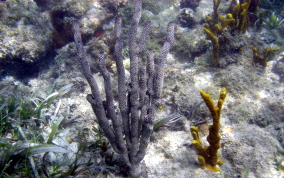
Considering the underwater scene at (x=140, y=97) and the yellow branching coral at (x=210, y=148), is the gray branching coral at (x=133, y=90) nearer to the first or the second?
the underwater scene at (x=140, y=97)

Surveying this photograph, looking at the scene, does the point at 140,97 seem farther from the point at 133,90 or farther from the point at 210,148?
the point at 210,148

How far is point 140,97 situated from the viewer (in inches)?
84.8

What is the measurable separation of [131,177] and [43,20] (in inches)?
247

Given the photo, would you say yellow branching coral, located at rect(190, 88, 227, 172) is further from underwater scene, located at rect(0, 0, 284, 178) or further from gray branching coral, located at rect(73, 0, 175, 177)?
gray branching coral, located at rect(73, 0, 175, 177)

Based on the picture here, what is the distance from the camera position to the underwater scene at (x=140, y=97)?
80.4 inches

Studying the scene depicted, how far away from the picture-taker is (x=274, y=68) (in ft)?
13.8

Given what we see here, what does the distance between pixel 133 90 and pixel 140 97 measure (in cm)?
16

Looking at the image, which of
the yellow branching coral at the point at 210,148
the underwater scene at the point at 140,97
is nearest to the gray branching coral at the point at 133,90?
the underwater scene at the point at 140,97

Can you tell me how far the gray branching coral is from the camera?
1998 mm

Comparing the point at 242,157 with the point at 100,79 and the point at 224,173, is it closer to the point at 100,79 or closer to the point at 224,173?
the point at 224,173

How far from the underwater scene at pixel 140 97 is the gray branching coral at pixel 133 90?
0.5 inches

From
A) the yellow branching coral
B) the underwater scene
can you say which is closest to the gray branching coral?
the underwater scene

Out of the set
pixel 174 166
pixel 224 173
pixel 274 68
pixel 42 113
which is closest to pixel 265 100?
pixel 274 68

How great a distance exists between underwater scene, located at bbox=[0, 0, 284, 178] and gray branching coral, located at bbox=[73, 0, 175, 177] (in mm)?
13
